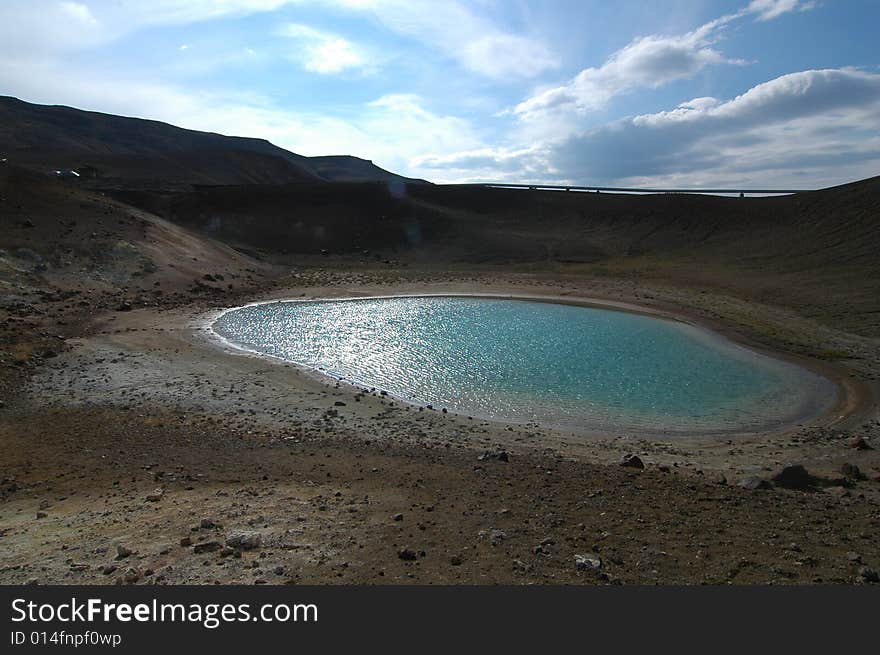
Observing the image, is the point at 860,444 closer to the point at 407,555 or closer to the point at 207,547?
the point at 407,555

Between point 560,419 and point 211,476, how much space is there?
7432 millimetres

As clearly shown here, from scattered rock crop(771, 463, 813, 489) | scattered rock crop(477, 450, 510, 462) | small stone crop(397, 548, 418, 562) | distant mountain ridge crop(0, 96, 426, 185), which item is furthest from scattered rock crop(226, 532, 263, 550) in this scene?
distant mountain ridge crop(0, 96, 426, 185)

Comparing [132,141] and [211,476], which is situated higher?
[132,141]

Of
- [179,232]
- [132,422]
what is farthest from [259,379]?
[179,232]

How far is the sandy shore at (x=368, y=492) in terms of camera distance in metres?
5.75

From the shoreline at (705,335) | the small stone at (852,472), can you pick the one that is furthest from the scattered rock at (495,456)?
the small stone at (852,472)

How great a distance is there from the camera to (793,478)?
29.3ft

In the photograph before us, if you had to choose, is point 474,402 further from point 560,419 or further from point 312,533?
point 312,533

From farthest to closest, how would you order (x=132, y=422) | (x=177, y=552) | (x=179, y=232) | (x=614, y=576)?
(x=179, y=232)
(x=132, y=422)
(x=177, y=552)
(x=614, y=576)

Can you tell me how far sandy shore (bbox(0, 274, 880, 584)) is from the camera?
18.9 feet

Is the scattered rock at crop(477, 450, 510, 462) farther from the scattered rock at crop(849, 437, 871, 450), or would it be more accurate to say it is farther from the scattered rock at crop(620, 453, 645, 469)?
the scattered rock at crop(849, 437, 871, 450)

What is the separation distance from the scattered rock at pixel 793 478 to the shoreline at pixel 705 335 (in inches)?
123

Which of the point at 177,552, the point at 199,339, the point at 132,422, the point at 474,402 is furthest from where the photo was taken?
the point at 199,339

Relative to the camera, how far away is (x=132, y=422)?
36.5ft
